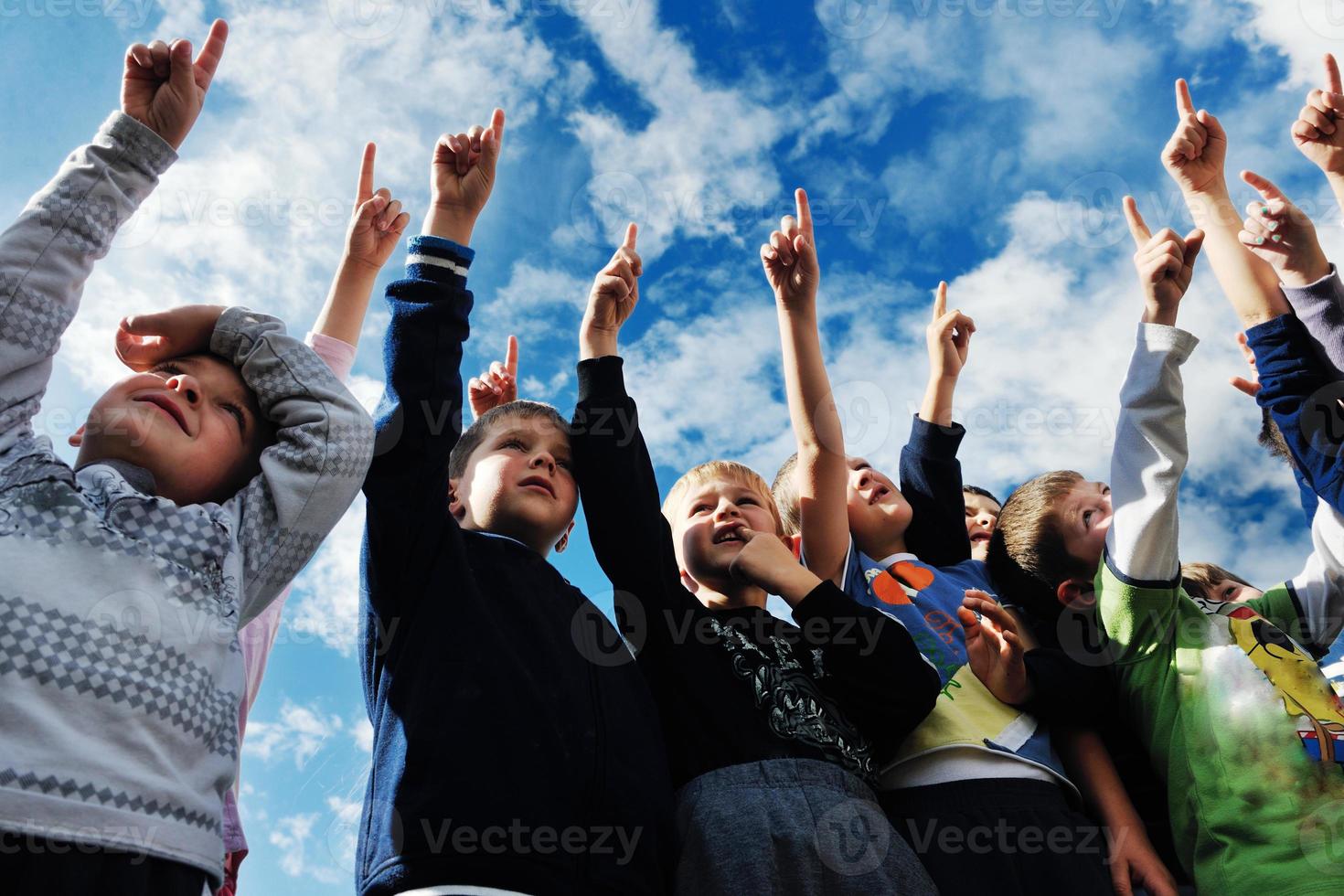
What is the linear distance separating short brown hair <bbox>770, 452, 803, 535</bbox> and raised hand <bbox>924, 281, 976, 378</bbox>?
0.65m

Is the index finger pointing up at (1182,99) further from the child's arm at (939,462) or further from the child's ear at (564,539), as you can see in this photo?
the child's ear at (564,539)

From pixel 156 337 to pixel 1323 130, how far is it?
3685 mm

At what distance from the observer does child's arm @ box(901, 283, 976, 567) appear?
3283mm

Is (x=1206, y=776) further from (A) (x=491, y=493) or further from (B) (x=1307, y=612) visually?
(A) (x=491, y=493)

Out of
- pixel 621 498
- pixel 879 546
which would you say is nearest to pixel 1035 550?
pixel 879 546

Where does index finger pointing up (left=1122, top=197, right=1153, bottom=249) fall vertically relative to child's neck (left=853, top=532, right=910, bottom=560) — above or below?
above

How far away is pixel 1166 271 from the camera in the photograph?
9.37 ft

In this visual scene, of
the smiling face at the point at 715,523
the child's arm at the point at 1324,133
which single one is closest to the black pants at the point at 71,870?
the smiling face at the point at 715,523

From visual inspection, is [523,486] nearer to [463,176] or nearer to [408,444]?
[408,444]

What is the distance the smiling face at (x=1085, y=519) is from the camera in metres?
3.12

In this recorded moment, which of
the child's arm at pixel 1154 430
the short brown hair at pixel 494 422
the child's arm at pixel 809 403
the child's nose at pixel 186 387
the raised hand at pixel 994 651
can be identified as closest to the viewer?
the child's nose at pixel 186 387

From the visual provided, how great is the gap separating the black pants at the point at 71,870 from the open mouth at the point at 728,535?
5.50 feet

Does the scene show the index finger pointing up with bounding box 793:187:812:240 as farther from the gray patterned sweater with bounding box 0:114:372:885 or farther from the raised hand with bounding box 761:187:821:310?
the gray patterned sweater with bounding box 0:114:372:885

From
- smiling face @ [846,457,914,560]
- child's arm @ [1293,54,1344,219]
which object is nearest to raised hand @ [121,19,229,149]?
smiling face @ [846,457,914,560]
